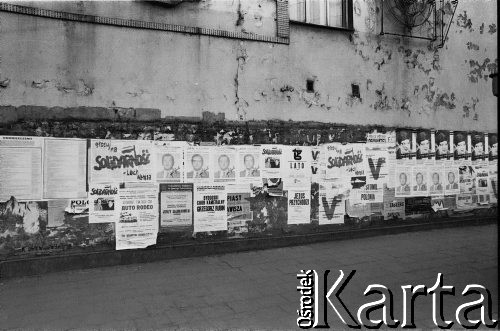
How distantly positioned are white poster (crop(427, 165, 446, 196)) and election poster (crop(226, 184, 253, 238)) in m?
4.57

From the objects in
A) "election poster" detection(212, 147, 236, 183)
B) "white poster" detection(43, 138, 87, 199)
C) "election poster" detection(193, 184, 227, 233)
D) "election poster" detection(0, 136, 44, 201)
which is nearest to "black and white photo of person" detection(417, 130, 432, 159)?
"election poster" detection(212, 147, 236, 183)

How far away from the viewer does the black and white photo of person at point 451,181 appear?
991 centimetres

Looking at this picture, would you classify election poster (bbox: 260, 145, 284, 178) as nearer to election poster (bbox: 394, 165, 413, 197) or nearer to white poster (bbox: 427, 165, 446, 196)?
election poster (bbox: 394, 165, 413, 197)

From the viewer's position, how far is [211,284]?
5.84 m

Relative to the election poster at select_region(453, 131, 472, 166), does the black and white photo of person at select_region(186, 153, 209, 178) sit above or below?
below

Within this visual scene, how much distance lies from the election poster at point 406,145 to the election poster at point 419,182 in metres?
0.25

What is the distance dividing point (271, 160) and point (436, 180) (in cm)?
434

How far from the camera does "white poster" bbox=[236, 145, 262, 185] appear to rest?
770cm

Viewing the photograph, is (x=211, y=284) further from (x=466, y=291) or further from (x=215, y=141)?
(x=466, y=291)

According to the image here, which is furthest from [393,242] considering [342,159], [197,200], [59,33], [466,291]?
[59,33]

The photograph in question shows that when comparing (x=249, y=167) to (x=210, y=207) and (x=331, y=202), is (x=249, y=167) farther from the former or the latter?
(x=331, y=202)

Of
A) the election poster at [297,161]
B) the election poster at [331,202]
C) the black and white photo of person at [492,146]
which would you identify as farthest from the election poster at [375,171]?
the black and white photo of person at [492,146]

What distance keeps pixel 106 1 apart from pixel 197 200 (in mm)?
3634

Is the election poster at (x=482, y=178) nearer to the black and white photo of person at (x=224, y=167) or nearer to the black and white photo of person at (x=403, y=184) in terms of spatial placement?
the black and white photo of person at (x=403, y=184)
